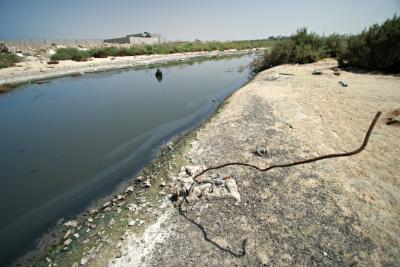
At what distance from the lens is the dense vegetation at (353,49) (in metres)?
13.4

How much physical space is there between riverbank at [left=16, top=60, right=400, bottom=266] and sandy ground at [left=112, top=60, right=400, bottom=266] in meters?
0.02

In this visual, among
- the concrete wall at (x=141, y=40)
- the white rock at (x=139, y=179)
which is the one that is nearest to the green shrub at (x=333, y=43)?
the white rock at (x=139, y=179)

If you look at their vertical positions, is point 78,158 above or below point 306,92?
below

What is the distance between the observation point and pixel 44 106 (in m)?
13.2

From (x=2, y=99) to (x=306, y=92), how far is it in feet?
57.6

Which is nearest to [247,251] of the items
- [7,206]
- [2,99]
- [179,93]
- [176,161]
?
[176,161]

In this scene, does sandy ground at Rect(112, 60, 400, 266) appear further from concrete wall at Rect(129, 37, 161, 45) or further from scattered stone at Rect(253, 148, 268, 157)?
concrete wall at Rect(129, 37, 161, 45)

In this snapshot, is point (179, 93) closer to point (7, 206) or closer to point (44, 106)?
point (44, 106)

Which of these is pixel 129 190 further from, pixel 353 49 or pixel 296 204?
pixel 353 49

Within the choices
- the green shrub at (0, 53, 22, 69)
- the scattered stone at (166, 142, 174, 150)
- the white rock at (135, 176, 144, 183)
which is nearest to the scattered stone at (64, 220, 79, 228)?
the white rock at (135, 176, 144, 183)

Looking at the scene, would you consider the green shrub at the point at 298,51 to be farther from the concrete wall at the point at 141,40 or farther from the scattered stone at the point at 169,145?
the concrete wall at the point at 141,40

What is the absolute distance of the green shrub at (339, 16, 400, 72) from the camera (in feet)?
43.4

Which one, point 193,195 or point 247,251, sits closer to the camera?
point 247,251

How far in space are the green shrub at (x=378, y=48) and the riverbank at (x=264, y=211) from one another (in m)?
8.70
